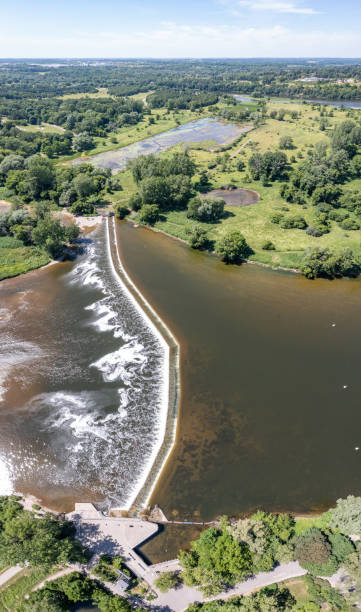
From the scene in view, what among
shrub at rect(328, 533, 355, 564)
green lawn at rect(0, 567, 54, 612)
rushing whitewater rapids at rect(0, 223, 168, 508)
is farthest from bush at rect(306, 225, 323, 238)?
green lawn at rect(0, 567, 54, 612)

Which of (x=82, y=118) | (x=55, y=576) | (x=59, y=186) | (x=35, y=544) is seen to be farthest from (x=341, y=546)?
(x=82, y=118)

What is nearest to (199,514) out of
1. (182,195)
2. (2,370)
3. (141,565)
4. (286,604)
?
(141,565)

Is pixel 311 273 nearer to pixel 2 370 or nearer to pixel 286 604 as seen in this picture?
pixel 286 604

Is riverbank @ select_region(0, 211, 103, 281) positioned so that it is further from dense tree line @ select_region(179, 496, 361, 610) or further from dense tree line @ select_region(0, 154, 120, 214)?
dense tree line @ select_region(179, 496, 361, 610)

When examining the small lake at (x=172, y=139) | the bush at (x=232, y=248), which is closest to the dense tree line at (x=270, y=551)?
the bush at (x=232, y=248)

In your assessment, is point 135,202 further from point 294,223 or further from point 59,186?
point 294,223
